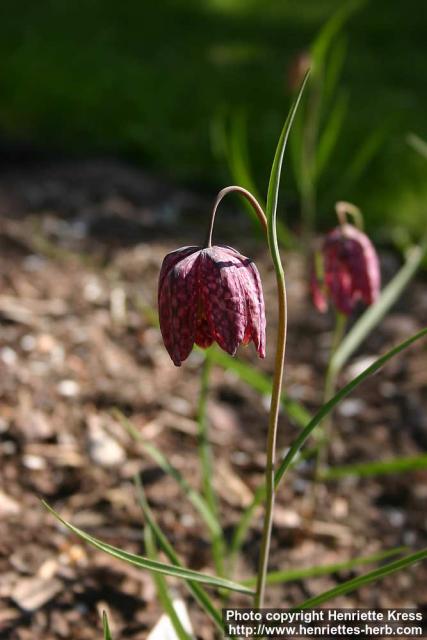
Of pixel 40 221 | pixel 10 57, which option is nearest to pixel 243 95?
pixel 10 57

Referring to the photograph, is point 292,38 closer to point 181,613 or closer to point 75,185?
point 75,185

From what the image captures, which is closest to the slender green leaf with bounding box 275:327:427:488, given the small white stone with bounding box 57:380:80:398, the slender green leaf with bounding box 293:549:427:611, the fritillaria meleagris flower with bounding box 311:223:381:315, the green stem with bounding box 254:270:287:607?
the green stem with bounding box 254:270:287:607

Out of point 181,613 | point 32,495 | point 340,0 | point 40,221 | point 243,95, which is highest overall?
point 340,0

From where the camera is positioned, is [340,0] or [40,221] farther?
[340,0]

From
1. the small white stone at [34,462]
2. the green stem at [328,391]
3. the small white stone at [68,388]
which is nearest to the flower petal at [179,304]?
the green stem at [328,391]

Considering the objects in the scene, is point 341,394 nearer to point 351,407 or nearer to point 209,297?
point 209,297

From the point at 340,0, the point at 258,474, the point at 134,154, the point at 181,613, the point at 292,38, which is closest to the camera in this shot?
the point at 181,613

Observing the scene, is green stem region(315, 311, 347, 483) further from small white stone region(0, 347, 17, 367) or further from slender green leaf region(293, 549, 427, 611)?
small white stone region(0, 347, 17, 367)
